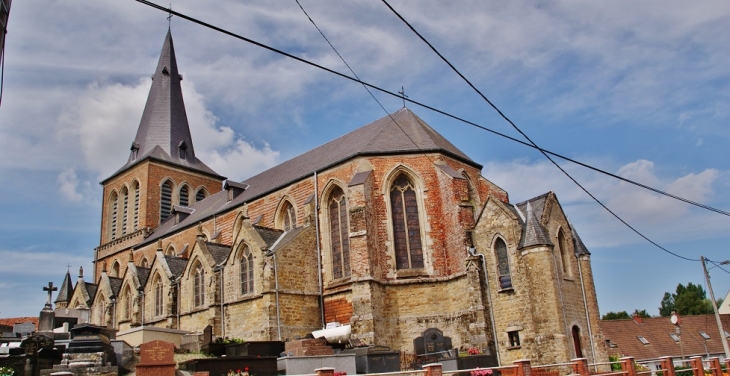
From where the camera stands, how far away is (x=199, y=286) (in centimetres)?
2714

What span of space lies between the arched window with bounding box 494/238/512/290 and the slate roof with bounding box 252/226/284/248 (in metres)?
8.95

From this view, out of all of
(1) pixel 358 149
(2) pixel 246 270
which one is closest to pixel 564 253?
(1) pixel 358 149

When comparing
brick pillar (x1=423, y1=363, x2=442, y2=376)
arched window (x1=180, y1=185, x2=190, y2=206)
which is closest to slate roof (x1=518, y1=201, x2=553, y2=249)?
brick pillar (x1=423, y1=363, x2=442, y2=376)

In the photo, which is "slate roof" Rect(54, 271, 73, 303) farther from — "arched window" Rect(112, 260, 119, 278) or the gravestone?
the gravestone

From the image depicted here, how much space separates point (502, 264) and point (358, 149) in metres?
7.91

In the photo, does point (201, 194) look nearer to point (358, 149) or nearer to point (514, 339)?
point (358, 149)

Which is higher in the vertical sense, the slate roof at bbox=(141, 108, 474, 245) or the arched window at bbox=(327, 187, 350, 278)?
the slate roof at bbox=(141, 108, 474, 245)

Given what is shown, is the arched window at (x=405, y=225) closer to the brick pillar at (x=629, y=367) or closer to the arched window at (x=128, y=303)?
the brick pillar at (x=629, y=367)

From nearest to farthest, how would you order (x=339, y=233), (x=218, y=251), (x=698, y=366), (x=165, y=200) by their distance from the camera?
(x=698, y=366)
(x=339, y=233)
(x=218, y=251)
(x=165, y=200)

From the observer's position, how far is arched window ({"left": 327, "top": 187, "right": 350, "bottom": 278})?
23.7 metres

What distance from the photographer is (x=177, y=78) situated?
149ft

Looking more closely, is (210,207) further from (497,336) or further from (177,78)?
(497,336)

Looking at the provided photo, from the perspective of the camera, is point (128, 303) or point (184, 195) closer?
point (128, 303)

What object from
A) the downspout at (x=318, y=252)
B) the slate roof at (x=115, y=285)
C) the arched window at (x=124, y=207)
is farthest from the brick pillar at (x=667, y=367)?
the arched window at (x=124, y=207)
